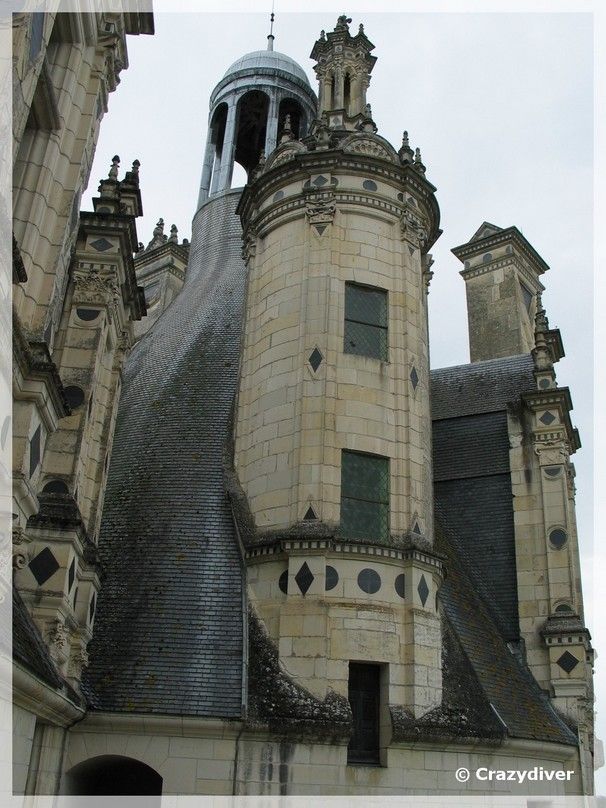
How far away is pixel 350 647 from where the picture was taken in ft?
39.1

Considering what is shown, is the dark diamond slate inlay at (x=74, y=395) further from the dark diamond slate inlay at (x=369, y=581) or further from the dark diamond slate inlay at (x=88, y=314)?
the dark diamond slate inlay at (x=369, y=581)

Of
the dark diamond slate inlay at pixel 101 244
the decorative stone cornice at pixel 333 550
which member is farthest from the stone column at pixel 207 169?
the decorative stone cornice at pixel 333 550

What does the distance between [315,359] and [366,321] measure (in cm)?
140

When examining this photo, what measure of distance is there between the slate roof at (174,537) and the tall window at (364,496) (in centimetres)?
203

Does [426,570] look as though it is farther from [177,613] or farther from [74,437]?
[74,437]

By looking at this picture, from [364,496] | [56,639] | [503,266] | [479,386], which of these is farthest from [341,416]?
[503,266]

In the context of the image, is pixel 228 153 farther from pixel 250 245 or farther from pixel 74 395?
pixel 74 395

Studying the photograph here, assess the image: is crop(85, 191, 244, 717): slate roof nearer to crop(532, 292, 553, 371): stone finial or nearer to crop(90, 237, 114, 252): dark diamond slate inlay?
crop(90, 237, 114, 252): dark diamond slate inlay

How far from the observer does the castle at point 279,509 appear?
981 cm

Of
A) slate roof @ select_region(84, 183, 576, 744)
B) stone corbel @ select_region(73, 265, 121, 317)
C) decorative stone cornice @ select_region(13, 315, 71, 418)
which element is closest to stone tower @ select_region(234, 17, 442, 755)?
slate roof @ select_region(84, 183, 576, 744)

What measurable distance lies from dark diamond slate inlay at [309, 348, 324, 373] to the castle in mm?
56

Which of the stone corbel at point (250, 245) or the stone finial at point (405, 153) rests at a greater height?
the stone finial at point (405, 153)

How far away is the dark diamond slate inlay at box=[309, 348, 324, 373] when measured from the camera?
13.9m

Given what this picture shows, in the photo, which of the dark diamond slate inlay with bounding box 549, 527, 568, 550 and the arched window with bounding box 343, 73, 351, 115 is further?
the arched window with bounding box 343, 73, 351, 115
